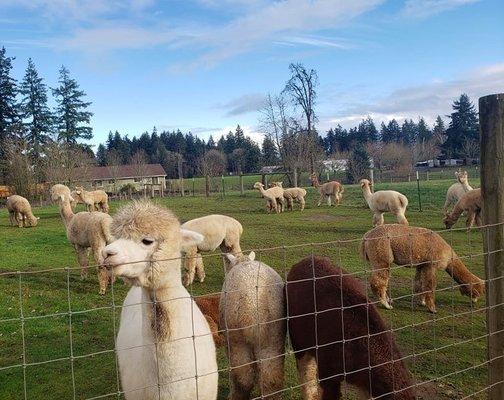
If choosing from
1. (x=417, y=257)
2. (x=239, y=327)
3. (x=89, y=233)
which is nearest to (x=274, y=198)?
(x=89, y=233)

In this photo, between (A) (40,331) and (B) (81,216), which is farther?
(B) (81,216)

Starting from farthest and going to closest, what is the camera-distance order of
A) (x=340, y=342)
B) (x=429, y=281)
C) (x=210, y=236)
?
1. (x=210, y=236)
2. (x=429, y=281)
3. (x=340, y=342)

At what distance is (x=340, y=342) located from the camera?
3395 millimetres

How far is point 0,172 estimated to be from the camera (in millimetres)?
37688

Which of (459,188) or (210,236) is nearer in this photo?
(210,236)

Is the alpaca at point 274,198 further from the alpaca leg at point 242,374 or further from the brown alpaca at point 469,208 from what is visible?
the alpaca leg at point 242,374

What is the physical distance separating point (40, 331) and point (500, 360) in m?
5.89

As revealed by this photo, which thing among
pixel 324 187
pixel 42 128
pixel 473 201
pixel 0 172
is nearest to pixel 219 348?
pixel 473 201

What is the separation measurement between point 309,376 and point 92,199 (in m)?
21.8

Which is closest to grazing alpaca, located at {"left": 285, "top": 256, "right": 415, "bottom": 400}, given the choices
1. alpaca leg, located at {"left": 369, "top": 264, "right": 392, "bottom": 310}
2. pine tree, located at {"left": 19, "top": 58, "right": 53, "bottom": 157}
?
alpaca leg, located at {"left": 369, "top": 264, "right": 392, "bottom": 310}

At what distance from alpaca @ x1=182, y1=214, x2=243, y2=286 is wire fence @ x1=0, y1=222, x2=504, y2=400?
2226 mm

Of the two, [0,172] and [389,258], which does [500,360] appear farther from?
[0,172]

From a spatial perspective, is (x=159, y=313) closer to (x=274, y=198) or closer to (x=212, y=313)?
(x=212, y=313)

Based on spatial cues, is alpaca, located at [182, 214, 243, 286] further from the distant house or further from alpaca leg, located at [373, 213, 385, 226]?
the distant house
